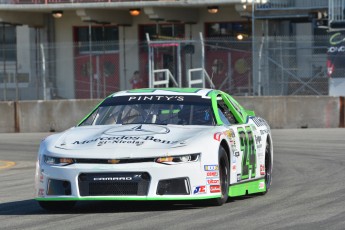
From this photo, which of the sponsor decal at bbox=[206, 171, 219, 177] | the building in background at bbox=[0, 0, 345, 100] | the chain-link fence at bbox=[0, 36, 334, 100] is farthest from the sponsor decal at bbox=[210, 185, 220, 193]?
the building in background at bbox=[0, 0, 345, 100]

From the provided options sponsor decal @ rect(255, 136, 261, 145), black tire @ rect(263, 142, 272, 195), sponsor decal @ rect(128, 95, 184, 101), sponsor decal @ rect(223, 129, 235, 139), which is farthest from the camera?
black tire @ rect(263, 142, 272, 195)

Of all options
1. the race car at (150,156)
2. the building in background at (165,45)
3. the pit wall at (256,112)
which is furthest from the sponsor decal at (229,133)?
the building in background at (165,45)

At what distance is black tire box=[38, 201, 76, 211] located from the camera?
33.5 ft

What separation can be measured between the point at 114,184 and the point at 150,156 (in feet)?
1.40

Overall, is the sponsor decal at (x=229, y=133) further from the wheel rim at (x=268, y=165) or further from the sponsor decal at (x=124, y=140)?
the wheel rim at (x=268, y=165)

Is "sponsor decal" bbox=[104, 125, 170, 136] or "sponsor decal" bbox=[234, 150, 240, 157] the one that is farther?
"sponsor decal" bbox=[234, 150, 240, 157]

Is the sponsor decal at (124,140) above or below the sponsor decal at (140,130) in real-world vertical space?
below

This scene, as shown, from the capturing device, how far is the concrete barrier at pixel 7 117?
2797cm

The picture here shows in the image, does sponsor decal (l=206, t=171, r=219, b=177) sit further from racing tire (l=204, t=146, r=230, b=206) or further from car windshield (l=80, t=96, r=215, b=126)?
car windshield (l=80, t=96, r=215, b=126)

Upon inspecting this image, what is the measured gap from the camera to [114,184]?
970 centimetres

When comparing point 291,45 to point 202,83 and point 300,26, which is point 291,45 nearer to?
point 202,83

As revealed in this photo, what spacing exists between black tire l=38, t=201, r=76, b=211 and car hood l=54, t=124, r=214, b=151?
57 cm

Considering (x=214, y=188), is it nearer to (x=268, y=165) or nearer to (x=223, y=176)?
(x=223, y=176)

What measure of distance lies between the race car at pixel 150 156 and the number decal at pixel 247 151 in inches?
0.4
